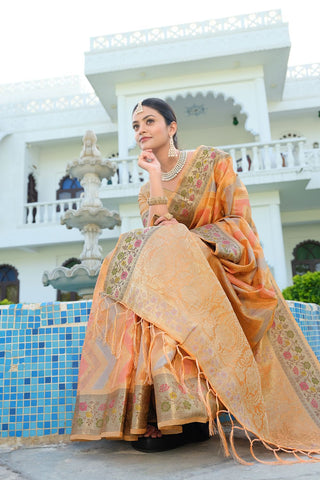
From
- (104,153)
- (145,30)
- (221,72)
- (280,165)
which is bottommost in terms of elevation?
(280,165)

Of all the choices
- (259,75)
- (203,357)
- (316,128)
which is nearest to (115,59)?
(259,75)

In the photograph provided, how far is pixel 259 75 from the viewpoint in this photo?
733 cm

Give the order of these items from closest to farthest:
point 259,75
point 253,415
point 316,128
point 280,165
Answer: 1. point 253,415
2. point 280,165
3. point 259,75
4. point 316,128

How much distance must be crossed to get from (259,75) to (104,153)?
368cm

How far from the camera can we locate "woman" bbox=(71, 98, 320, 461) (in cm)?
117

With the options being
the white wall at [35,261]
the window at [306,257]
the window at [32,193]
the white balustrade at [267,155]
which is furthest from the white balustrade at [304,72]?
the window at [32,193]

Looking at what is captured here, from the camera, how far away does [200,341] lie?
1215 millimetres

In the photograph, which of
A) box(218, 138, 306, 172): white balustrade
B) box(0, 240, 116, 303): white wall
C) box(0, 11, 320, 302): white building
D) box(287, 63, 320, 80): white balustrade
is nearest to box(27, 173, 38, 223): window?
box(0, 11, 320, 302): white building

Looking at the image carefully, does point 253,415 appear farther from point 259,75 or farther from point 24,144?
point 24,144

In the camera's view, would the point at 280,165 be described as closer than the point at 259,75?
Yes

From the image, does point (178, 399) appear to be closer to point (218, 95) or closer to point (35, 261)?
point (218, 95)

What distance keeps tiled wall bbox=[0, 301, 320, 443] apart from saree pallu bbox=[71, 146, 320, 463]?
326 millimetres

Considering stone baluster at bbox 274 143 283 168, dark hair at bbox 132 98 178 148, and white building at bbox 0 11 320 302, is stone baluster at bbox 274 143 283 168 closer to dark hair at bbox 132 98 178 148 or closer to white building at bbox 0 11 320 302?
white building at bbox 0 11 320 302

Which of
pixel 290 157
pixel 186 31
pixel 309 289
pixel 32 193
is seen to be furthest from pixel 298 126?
pixel 32 193
